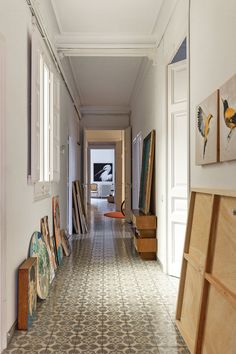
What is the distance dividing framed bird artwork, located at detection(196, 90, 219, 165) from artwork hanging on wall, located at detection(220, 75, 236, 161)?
0.11m

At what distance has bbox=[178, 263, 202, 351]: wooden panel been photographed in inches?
96.0

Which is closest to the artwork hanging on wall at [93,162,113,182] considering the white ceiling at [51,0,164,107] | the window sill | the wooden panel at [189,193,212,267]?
the white ceiling at [51,0,164,107]

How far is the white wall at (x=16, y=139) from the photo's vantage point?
2.55m

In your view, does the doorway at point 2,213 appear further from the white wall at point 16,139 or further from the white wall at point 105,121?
the white wall at point 105,121

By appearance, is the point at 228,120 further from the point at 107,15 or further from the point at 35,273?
the point at 107,15

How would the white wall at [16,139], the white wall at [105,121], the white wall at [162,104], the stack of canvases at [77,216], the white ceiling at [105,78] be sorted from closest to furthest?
the white wall at [16,139]
the white wall at [162,104]
the white ceiling at [105,78]
the stack of canvases at [77,216]
the white wall at [105,121]

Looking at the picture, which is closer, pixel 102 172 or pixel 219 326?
pixel 219 326

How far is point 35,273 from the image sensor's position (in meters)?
3.15

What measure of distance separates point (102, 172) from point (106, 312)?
759 inches

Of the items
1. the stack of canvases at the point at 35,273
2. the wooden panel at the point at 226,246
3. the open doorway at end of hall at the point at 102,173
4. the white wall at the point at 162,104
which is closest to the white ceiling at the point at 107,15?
the white wall at the point at 162,104

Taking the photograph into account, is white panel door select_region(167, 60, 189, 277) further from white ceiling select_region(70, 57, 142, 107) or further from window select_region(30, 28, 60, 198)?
white ceiling select_region(70, 57, 142, 107)

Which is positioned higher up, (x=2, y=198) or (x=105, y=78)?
(x=105, y=78)

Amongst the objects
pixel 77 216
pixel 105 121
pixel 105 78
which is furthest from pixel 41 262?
pixel 105 121

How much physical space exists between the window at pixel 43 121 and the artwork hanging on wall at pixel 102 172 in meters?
17.5
